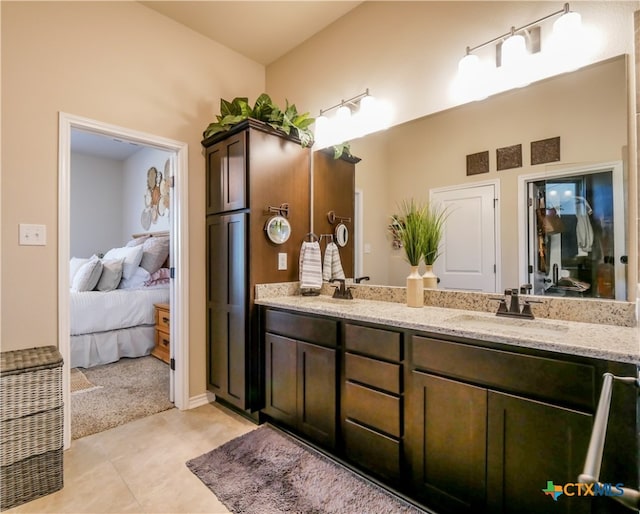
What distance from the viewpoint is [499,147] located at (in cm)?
Answer: 179

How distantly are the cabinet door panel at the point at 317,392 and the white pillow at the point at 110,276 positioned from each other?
2872 millimetres

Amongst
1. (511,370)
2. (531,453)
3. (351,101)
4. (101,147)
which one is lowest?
(531,453)

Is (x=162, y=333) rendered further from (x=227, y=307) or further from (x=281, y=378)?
(x=281, y=378)

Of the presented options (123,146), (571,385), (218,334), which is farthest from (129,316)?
(571,385)

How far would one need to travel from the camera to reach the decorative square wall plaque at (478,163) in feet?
6.03

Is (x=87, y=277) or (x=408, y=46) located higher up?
(x=408, y=46)

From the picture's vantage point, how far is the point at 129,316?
3.61m

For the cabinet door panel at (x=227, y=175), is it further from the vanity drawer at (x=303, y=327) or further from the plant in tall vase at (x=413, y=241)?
the plant in tall vase at (x=413, y=241)

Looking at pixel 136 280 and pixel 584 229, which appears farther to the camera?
pixel 136 280

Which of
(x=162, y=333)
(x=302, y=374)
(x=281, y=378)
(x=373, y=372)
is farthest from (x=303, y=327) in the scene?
(x=162, y=333)

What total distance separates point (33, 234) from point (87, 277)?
1.93 meters

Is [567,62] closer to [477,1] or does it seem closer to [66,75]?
[477,1]

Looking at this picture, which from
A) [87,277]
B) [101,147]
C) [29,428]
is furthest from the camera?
[101,147]

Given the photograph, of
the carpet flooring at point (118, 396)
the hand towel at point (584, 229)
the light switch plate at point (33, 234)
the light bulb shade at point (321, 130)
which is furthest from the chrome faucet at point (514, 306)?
the light switch plate at point (33, 234)
